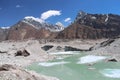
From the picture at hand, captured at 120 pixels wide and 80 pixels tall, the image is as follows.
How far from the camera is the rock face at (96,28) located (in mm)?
156625

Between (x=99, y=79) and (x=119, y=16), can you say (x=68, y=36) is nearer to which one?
(x=119, y=16)

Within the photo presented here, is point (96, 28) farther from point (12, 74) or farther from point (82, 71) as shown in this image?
point (12, 74)

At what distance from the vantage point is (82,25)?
180m

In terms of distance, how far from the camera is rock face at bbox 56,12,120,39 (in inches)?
6166

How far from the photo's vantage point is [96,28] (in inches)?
6585

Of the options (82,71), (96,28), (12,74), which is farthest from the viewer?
(96,28)

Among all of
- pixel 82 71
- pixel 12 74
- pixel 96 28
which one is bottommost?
pixel 82 71

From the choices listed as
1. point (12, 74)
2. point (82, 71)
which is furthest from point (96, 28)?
point (12, 74)

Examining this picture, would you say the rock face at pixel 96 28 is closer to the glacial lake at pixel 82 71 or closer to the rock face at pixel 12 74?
the glacial lake at pixel 82 71

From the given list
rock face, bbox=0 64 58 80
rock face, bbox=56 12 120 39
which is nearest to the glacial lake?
rock face, bbox=0 64 58 80

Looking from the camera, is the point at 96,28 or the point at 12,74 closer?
the point at 12,74

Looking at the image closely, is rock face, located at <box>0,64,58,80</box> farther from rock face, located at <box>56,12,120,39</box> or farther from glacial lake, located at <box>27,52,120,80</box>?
rock face, located at <box>56,12,120,39</box>

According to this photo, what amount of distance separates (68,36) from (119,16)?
34.5 metres

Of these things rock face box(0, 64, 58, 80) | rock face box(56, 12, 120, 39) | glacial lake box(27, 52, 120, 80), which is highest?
rock face box(56, 12, 120, 39)
